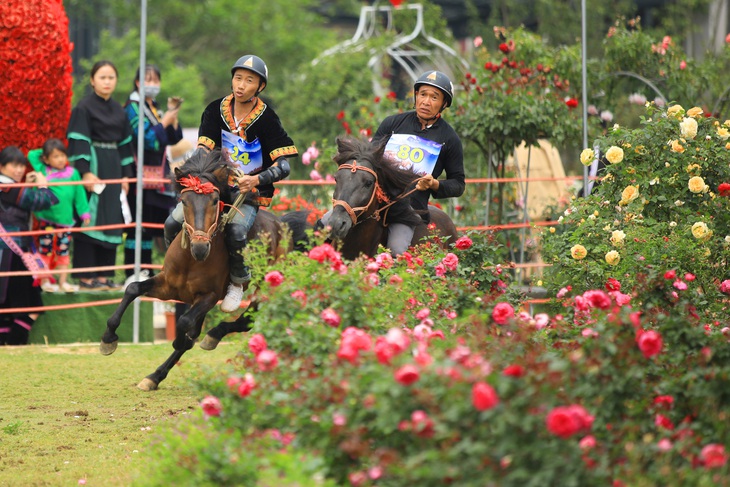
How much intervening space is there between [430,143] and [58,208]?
4650mm

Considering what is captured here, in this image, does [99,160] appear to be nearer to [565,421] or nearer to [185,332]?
[185,332]

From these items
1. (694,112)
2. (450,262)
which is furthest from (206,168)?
(694,112)

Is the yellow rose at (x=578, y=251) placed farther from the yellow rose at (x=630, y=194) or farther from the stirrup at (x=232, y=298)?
the stirrup at (x=232, y=298)

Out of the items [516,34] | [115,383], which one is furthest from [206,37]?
[115,383]

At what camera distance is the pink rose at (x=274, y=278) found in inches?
228

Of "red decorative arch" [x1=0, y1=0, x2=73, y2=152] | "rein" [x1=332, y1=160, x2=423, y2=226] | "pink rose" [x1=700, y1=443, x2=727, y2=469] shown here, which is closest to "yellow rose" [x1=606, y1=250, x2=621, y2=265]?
"rein" [x1=332, y1=160, x2=423, y2=226]

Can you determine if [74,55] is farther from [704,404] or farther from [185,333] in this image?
[704,404]

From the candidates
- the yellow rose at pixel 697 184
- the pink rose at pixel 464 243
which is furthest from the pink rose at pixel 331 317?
the yellow rose at pixel 697 184

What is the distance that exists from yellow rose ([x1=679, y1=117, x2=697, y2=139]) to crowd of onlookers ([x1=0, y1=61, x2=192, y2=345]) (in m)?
5.77

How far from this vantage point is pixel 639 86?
15500 mm

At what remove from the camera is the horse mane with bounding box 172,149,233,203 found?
8.65m

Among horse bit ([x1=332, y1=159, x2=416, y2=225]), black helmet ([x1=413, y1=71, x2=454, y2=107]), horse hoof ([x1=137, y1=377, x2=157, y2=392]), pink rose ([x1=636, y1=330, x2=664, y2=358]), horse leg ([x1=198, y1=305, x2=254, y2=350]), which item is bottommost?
horse hoof ([x1=137, y1=377, x2=157, y2=392])

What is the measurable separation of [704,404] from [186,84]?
26997 mm

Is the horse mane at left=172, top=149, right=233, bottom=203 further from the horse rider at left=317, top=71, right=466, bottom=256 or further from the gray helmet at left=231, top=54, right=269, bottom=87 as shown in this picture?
the horse rider at left=317, top=71, right=466, bottom=256
